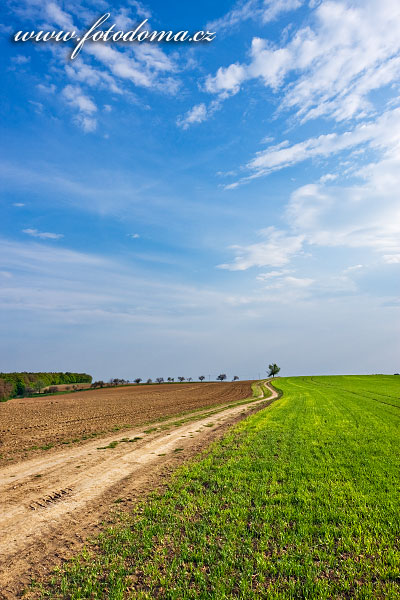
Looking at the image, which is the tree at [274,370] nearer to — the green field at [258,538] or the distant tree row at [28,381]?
the distant tree row at [28,381]

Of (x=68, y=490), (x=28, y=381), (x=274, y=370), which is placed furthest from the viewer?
(x=274, y=370)

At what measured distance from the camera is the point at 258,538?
277 inches

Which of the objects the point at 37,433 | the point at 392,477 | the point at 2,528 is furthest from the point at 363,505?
the point at 37,433

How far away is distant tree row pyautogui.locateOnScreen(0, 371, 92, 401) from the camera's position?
220ft

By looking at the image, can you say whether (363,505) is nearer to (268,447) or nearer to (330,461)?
(330,461)

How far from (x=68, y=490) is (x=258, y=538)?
22.5ft

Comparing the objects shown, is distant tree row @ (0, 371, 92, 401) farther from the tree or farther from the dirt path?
the tree

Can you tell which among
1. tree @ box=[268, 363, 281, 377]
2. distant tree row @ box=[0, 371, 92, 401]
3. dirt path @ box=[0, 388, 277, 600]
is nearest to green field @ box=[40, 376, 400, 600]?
dirt path @ box=[0, 388, 277, 600]

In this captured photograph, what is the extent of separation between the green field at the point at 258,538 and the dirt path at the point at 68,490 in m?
0.83

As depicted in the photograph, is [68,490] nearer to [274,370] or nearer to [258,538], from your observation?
[258,538]

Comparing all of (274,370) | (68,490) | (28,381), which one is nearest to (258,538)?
(68,490)

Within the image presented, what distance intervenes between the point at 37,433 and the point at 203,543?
19.8 m

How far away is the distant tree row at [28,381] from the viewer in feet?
220

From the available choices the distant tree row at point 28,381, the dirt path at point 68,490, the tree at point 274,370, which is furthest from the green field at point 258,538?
the tree at point 274,370
